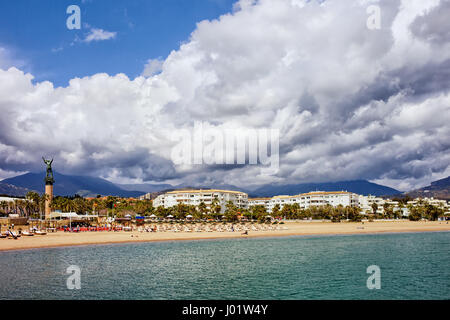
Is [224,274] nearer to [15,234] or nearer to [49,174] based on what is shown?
[15,234]

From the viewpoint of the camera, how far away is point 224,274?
2867 centimetres

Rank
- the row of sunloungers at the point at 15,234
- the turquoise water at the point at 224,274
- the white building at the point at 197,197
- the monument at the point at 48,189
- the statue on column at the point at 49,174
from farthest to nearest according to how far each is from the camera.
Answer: the white building at the point at 197,197 → the statue on column at the point at 49,174 → the monument at the point at 48,189 → the row of sunloungers at the point at 15,234 → the turquoise water at the point at 224,274

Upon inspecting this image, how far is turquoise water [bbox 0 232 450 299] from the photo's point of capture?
863 inches

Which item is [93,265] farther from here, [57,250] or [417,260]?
[417,260]

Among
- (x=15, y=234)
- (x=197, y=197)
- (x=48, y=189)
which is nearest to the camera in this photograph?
(x=15, y=234)

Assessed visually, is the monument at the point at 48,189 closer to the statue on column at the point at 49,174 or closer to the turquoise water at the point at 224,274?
the statue on column at the point at 49,174

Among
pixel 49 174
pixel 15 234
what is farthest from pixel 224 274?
pixel 49 174

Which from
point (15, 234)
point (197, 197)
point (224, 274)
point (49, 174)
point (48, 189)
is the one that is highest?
point (49, 174)

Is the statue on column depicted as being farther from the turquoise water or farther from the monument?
the turquoise water

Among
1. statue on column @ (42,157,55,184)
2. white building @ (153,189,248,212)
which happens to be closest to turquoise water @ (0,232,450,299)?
statue on column @ (42,157,55,184)

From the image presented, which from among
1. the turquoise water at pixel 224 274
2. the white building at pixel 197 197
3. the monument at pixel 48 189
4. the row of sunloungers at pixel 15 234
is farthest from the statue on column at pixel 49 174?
the white building at pixel 197 197

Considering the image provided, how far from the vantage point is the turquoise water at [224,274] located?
21.9 metres
